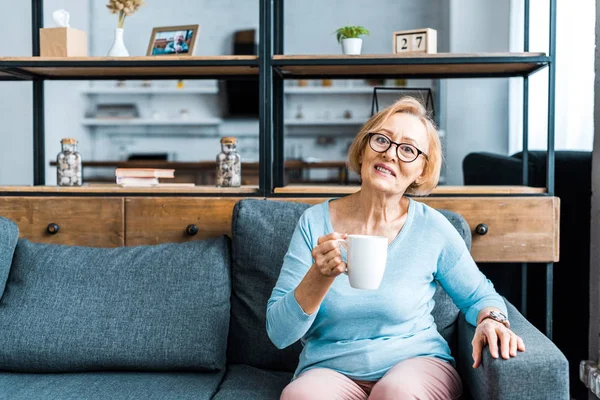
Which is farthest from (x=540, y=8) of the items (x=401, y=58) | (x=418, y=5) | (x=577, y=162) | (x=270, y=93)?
(x=418, y=5)

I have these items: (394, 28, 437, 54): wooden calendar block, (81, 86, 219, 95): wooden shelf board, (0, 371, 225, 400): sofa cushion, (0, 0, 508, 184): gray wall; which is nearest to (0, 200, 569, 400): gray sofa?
(0, 371, 225, 400): sofa cushion

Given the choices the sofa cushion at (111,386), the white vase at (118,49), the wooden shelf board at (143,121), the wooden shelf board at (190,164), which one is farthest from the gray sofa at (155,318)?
the wooden shelf board at (143,121)

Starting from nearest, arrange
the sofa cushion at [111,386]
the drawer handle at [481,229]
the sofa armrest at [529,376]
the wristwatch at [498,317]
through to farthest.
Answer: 1. the sofa armrest at [529,376]
2. the wristwatch at [498,317]
3. the sofa cushion at [111,386]
4. the drawer handle at [481,229]

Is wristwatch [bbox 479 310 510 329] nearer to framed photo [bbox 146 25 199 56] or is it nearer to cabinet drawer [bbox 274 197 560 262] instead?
cabinet drawer [bbox 274 197 560 262]

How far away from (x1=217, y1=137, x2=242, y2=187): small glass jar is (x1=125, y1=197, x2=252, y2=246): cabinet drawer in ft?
0.44

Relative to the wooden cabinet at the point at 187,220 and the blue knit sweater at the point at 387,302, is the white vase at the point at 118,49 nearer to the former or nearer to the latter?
the wooden cabinet at the point at 187,220

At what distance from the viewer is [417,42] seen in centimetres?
230

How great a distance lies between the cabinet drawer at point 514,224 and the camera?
221cm

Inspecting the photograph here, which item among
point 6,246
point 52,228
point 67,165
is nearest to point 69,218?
point 52,228

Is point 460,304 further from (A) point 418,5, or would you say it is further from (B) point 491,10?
(A) point 418,5

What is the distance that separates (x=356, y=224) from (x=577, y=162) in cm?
125

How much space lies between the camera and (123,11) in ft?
8.29

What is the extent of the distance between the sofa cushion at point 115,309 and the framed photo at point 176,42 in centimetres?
79

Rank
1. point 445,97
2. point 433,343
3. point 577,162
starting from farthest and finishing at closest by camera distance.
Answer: point 445,97 < point 577,162 < point 433,343
